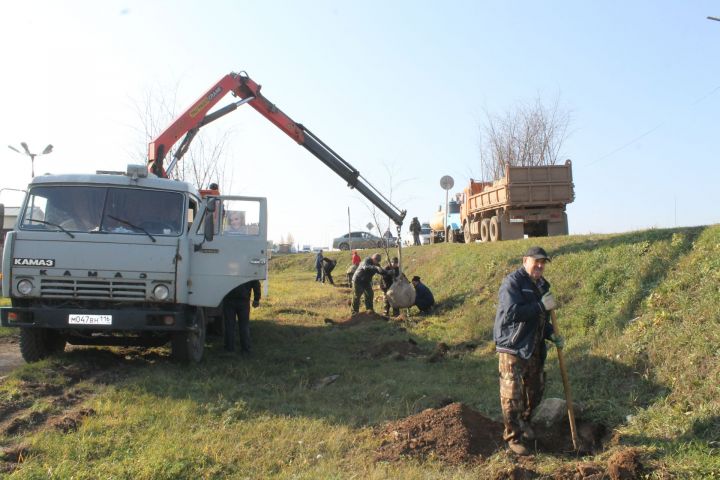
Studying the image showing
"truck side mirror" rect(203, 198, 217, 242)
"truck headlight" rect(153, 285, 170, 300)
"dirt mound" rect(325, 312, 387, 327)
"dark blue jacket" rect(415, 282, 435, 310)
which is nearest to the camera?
"truck headlight" rect(153, 285, 170, 300)

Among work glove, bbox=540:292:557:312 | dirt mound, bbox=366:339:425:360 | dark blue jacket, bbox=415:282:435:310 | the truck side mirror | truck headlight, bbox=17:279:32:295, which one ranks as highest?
the truck side mirror

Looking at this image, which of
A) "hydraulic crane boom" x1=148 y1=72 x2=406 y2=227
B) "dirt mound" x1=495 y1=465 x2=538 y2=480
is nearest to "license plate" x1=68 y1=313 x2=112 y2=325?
"hydraulic crane boom" x1=148 y1=72 x2=406 y2=227

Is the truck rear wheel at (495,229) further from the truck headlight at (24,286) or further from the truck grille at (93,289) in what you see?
the truck headlight at (24,286)

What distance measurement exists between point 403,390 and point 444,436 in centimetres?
187

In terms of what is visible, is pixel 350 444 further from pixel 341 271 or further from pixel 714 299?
pixel 341 271

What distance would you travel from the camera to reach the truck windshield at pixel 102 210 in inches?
304

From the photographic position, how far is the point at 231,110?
468 inches

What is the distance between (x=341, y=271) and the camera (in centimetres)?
3119

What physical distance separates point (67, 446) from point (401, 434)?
2.83 meters

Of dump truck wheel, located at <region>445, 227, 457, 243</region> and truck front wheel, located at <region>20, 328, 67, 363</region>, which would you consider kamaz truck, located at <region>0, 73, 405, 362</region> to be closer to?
truck front wheel, located at <region>20, 328, 67, 363</region>

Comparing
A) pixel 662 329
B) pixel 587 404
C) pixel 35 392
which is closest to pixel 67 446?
pixel 35 392

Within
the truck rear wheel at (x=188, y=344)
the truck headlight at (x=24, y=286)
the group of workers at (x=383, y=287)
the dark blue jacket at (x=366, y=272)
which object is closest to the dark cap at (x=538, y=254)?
the truck rear wheel at (x=188, y=344)

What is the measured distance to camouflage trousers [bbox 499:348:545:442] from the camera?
5.24 meters

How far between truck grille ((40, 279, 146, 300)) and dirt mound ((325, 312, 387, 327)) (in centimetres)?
631
